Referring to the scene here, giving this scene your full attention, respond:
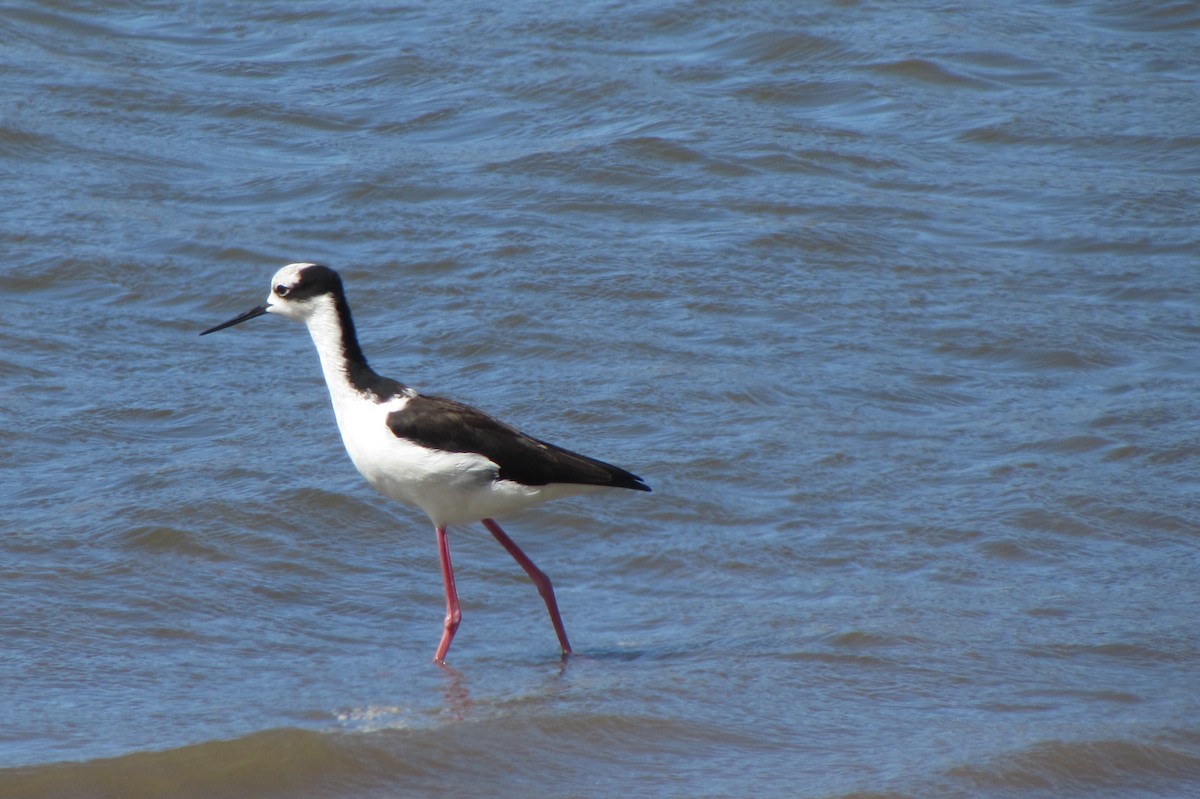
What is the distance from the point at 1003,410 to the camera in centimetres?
802

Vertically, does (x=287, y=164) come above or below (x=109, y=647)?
above

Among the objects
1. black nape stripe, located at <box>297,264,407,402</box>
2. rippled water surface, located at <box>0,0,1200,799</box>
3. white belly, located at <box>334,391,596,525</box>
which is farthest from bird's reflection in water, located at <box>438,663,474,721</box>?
Answer: black nape stripe, located at <box>297,264,407,402</box>

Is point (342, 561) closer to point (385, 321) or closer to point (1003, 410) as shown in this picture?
point (385, 321)

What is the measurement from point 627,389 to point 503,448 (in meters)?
2.28

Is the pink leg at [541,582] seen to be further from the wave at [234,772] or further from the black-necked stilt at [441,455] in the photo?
the wave at [234,772]

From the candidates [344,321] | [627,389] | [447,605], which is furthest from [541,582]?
[627,389]

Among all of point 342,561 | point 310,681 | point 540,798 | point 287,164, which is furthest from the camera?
point 287,164

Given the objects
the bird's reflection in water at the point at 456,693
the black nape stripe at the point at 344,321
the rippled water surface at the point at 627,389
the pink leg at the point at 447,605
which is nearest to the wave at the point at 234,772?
the rippled water surface at the point at 627,389

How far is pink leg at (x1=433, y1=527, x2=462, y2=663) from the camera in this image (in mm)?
5812

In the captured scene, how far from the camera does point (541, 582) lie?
6090mm

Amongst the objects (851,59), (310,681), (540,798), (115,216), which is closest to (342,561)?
(310,681)

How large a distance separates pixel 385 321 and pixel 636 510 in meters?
2.45

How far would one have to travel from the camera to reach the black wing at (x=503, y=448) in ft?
19.3

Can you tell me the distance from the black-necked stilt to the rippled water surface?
1.58 ft
